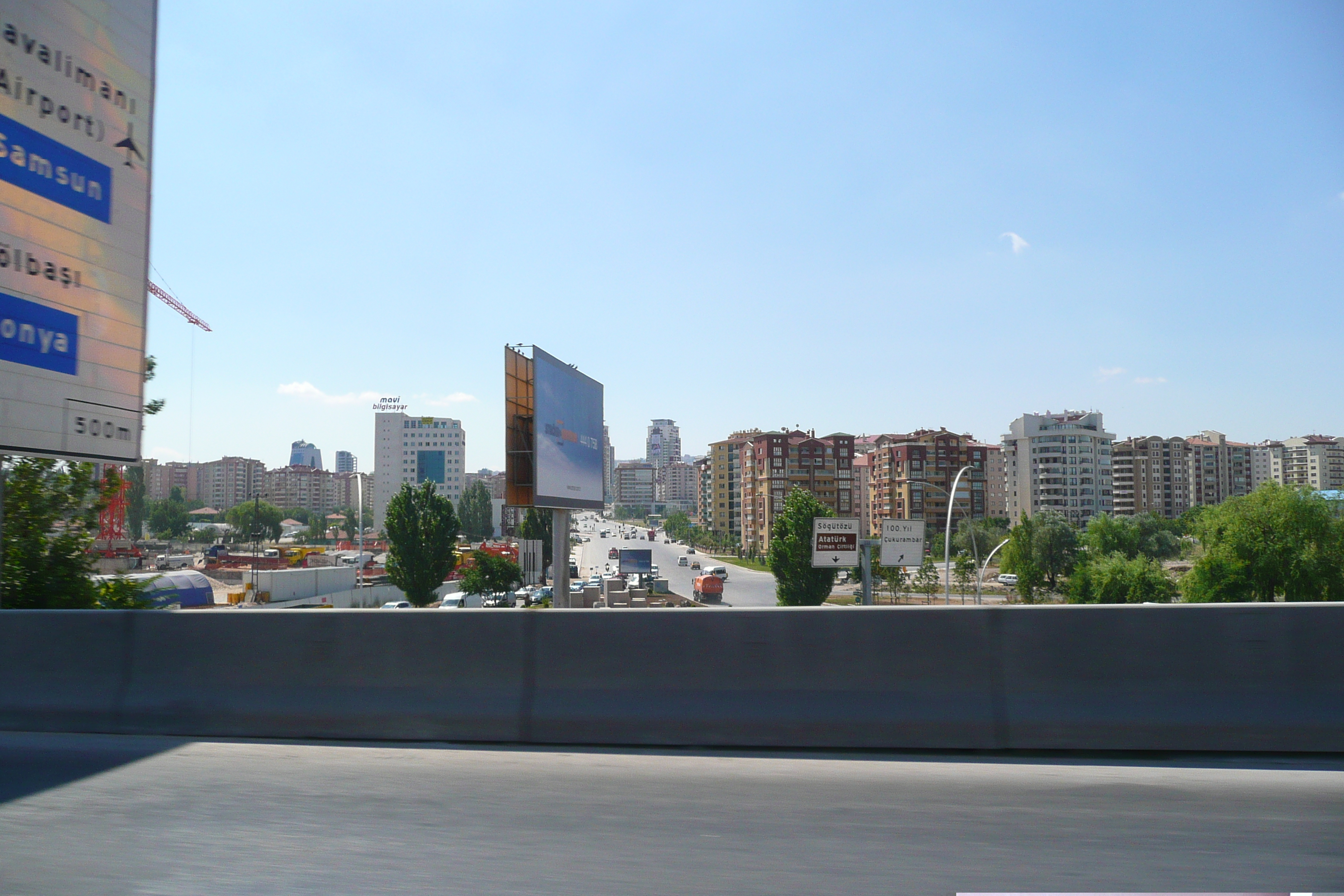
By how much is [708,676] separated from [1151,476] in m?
217

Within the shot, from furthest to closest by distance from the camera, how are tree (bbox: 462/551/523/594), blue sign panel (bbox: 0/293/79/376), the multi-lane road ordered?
the multi-lane road, tree (bbox: 462/551/523/594), blue sign panel (bbox: 0/293/79/376)

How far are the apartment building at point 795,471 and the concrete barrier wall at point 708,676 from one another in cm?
15145

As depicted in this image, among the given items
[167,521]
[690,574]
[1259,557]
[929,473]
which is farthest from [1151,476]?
[167,521]

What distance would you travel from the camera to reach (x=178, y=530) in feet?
620

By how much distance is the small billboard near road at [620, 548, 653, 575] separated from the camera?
8806 cm

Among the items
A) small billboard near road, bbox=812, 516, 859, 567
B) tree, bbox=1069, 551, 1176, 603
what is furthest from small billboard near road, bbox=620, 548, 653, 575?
small billboard near road, bbox=812, 516, 859, 567

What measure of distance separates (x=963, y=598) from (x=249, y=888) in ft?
296

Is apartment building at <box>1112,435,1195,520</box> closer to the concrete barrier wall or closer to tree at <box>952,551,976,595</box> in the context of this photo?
tree at <box>952,551,976,595</box>

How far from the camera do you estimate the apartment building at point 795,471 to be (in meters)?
162

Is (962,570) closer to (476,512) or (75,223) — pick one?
(75,223)

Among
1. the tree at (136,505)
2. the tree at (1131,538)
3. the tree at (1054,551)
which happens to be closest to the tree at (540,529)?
the tree at (1054,551)

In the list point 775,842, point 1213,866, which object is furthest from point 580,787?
point 1213,866

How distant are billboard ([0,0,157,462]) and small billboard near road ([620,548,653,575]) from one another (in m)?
77.5

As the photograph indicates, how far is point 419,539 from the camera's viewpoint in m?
76.4
